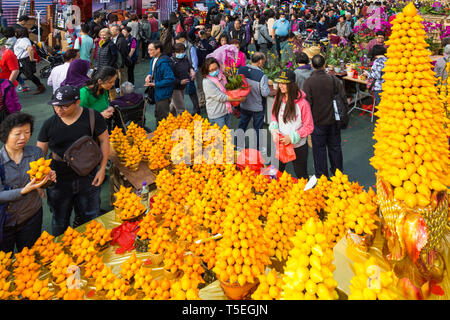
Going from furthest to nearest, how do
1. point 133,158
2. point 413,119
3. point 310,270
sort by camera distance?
1. point 133,158
2. point 413,119
3. point 310,270

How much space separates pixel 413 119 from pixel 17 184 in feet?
8.97

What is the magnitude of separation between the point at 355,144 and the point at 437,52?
558 centimetres

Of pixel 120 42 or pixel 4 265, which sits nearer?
pixel 4 265

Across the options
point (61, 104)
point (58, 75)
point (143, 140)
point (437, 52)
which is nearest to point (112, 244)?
point (61, 104)

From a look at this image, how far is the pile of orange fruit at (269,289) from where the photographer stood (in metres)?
1.60

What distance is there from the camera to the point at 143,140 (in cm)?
396

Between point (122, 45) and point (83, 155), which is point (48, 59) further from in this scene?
point (83, 155)

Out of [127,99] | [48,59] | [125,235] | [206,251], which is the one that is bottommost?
[48,59]

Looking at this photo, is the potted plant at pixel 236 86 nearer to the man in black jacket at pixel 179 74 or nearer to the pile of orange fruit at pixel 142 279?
the man in black jacket at pixel 179 74

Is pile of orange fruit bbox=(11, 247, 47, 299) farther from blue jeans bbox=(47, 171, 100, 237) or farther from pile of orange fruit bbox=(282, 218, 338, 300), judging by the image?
pile of orange fruit bbox=(282, 218, 338, 300)

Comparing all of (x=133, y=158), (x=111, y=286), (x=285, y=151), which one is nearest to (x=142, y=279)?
(x=111, y=286)

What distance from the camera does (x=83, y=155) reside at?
122 inches

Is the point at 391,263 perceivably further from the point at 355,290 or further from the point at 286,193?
the point at 286,193

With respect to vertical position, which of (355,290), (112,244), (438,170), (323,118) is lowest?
(112,244)
